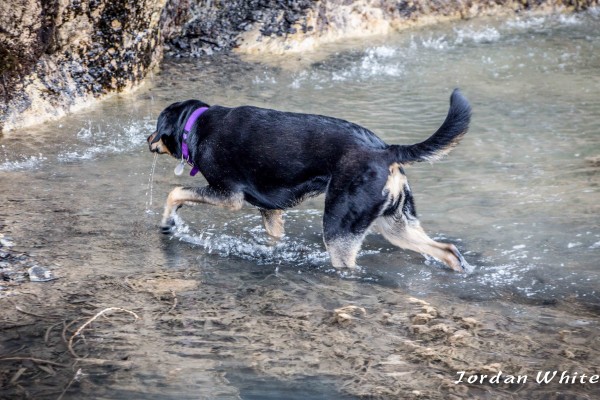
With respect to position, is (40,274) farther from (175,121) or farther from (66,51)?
(66,51)

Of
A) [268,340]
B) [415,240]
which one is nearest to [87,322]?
[268,340]

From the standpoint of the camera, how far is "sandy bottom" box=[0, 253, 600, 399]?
11.7 ft

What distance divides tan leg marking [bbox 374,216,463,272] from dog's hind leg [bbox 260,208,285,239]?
2.71 ft

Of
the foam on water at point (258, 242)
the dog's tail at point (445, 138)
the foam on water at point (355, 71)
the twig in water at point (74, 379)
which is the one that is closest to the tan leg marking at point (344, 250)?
the foam on water at point (258, 242)

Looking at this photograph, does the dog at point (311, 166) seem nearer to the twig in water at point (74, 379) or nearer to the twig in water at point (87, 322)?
the twig in water at point (87, 322)

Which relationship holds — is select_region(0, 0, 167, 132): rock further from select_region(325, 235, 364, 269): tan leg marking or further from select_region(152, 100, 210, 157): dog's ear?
select_region(325, 235, 364, 269): tan leg marking

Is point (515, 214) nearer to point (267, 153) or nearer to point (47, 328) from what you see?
point (267, 153)

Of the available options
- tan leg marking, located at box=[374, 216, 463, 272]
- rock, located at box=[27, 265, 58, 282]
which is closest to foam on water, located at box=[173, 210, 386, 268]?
tan leg marking, located at box=[374, 216, 463, 272]

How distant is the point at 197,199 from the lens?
5.57 m

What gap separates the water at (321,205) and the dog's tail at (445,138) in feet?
2.85

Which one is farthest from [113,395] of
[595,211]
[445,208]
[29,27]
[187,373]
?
[29,27]

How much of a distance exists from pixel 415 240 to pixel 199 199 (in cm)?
161

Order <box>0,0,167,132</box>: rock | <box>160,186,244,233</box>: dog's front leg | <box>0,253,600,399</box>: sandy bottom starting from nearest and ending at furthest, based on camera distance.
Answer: <box>0,253,600,399</box>: sandy bottom < <box>160,186,244,233</box>: dog's front leg < <box>0,0,167,132</box>: rock

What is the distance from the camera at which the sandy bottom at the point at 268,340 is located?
3.55 m
